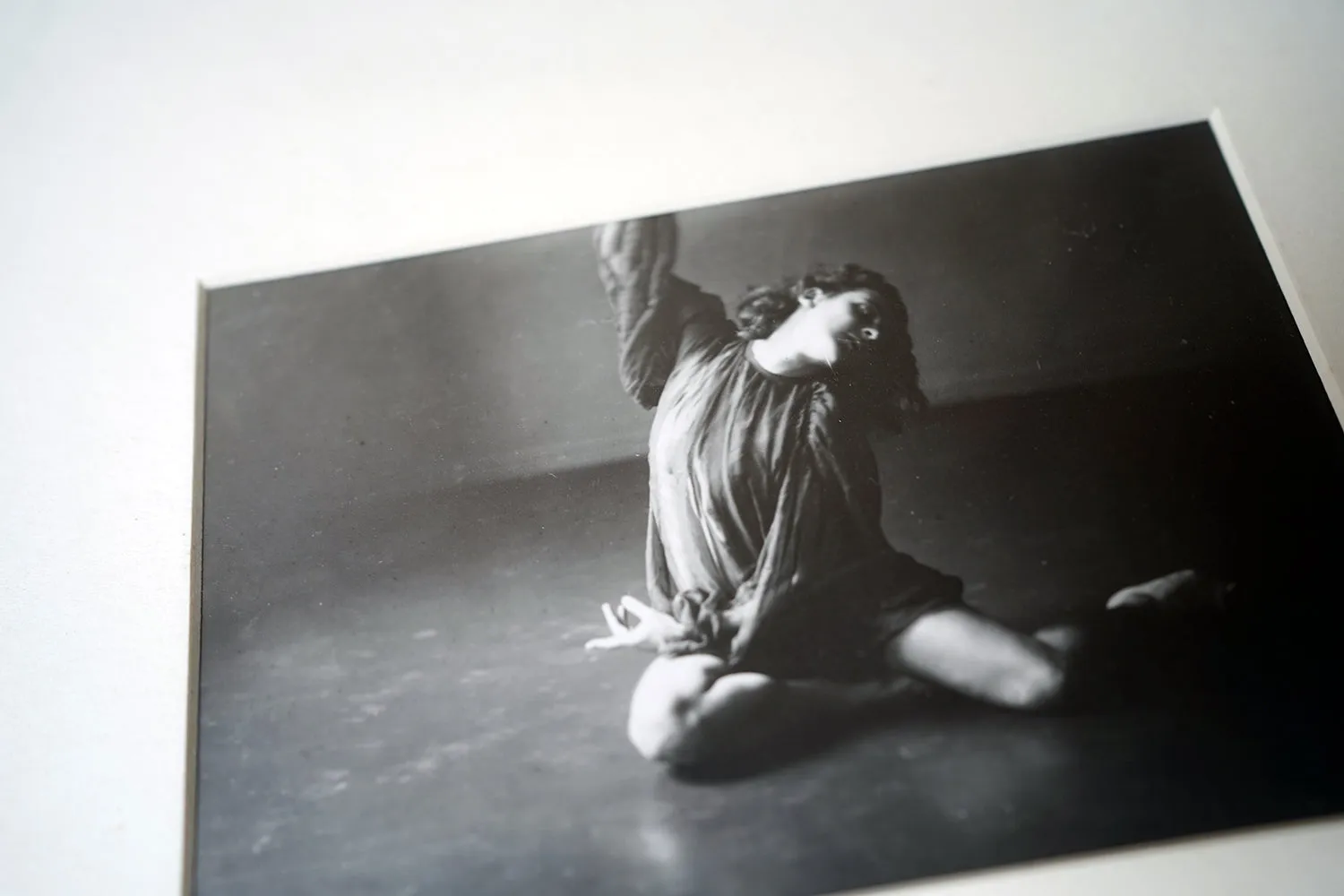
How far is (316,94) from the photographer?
253cm

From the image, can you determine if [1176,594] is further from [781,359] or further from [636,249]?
[636,249]

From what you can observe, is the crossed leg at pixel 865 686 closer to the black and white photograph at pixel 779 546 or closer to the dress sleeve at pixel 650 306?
the black and white photograph at pixel 779 546

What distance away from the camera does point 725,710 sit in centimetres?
186

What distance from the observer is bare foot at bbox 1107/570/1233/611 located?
1.89 m

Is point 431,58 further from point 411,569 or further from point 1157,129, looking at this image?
point 1157,129

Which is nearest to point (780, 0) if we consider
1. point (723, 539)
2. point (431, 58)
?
point (431, 58)

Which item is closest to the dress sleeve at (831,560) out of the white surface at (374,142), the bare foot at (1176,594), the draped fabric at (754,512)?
the draped fabric at (754,512)

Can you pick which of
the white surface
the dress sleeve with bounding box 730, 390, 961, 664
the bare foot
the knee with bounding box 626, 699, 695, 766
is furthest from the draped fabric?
the white surface

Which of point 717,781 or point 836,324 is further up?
point 836,324

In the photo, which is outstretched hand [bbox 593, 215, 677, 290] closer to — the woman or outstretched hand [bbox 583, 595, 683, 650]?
the woman

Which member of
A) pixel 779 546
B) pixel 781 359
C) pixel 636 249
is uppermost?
pixel 636 249

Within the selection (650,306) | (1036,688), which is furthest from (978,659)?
(650,306)

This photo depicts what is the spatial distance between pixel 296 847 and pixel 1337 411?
220 cm

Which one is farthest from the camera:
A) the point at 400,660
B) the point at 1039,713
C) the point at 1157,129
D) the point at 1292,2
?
the point at 1292,2
